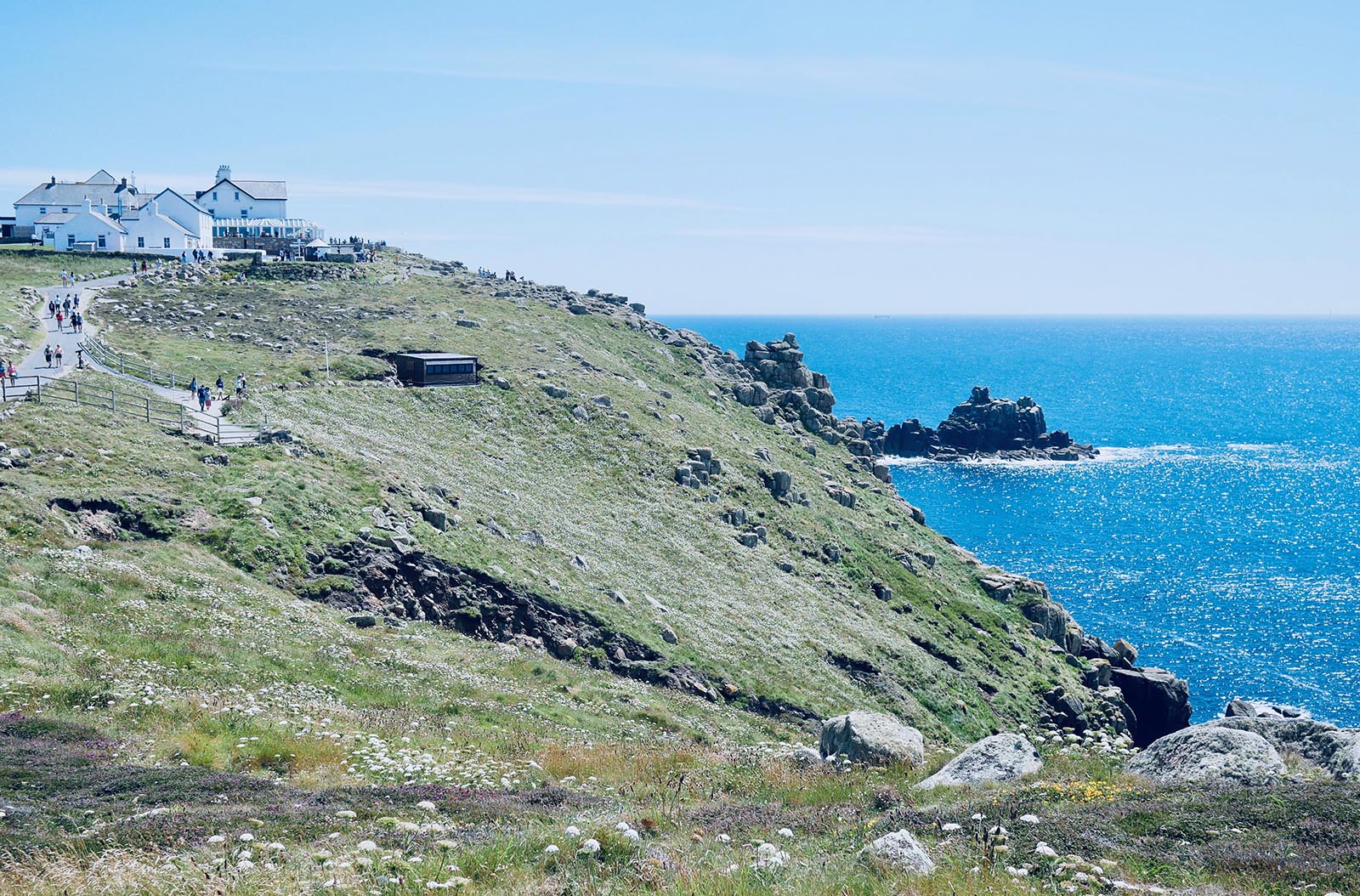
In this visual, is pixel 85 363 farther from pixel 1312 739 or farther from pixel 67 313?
pixel 1312 739

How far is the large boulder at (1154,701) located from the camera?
205 ft

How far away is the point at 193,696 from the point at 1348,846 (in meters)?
22.1

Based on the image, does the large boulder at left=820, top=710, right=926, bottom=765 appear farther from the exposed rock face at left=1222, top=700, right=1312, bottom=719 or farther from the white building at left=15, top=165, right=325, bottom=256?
the white building at left=15, top=165, right=325, bottom=256

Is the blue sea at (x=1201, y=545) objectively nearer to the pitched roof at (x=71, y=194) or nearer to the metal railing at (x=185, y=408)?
the metal railing at (x=185, y=408)

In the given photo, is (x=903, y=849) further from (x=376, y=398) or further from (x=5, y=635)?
(x=376, y=398)

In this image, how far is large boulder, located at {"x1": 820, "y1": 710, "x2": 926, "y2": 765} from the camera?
2261 cm

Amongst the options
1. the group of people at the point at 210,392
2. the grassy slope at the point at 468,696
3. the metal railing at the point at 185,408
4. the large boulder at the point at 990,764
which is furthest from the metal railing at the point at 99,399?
Answer: the large boulder at the point at 990,764

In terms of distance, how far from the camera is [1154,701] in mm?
63375

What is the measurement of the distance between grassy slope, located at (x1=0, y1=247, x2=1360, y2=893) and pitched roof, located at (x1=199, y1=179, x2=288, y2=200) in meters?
64.5

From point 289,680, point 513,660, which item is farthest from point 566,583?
point 289,680

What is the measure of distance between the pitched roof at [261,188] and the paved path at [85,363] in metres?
45.7

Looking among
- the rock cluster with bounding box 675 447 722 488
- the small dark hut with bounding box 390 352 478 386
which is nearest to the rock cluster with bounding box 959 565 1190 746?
the rock cluster with bounding box 675 447 722 488

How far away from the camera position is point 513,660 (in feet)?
111

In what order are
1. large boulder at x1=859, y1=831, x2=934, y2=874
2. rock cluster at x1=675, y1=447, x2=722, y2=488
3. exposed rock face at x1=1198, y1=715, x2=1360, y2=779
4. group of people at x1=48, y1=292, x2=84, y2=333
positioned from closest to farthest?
1. large boulder at x1=859, y1=831, x2=934, y2=874
2. exposed rock face at x1=1198, y1=715, x2=1360, y2=779
3. rock cluster at x1=675, y1=447, x2=722, y2=488
4. group of people at x1=48, y1=292, x2=84, y2=333
